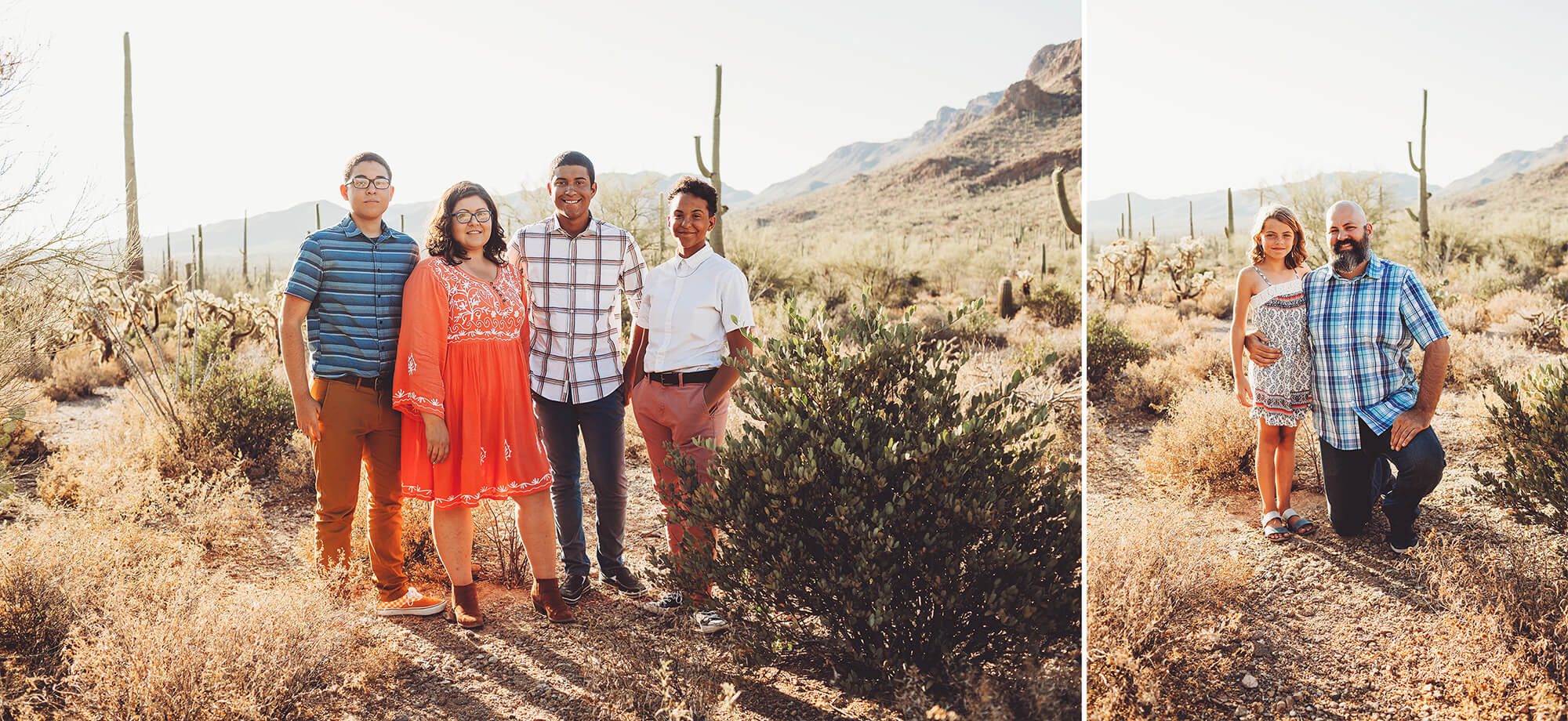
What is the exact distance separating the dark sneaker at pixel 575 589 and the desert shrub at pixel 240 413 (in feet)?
11.3

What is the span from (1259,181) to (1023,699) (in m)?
18.1

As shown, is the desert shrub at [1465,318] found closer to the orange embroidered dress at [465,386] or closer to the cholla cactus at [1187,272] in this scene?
the cholla cactus at [1187,272]

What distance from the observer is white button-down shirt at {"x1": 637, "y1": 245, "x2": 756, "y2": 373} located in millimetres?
3484

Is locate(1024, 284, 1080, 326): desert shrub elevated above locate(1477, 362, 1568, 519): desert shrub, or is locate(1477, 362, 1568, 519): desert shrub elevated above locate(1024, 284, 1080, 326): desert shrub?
locate(1024, 284, 1080, 326): desert shrub

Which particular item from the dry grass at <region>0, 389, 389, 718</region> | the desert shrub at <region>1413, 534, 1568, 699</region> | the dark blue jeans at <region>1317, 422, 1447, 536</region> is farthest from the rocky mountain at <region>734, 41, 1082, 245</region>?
the dry grass at <region>0, 389, 389, 718</region>

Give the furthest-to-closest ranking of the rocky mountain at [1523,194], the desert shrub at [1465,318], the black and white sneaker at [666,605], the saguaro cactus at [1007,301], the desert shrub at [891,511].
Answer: the rocky mountain at [1523,194] < the saguaro cactus at [1007,301] < the desert shrub at [1465,318] < the black and white sneaker at [666,605] < the desert shrub at [891,511]

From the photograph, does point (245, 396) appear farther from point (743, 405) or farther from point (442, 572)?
point (743, 405)

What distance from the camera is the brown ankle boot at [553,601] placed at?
3705 mm

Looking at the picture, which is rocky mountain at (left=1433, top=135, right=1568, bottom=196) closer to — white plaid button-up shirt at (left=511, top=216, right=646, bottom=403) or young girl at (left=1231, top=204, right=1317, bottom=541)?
young girl at (left=1231, top=204, right=1317, bottom=541)

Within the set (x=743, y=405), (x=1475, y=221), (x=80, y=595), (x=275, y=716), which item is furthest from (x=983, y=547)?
(x=1475, y=221)

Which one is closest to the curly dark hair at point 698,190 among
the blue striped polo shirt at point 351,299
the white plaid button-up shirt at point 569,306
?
the white plaid button-up shirt at point 569,306

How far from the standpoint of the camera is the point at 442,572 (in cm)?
439

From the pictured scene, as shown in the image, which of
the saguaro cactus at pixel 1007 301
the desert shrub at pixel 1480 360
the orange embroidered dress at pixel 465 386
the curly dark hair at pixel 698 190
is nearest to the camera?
the orange embroidered dress at pixel 465 386

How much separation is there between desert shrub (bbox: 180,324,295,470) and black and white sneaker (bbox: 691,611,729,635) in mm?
4202
